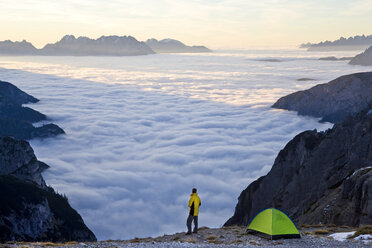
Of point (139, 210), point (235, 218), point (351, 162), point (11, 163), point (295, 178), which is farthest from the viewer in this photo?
point (139, 210)

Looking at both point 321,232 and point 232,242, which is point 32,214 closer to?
point 232,242

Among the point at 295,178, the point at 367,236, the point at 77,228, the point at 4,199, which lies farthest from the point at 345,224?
the point at 77,228

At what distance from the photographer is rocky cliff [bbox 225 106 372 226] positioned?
103ft

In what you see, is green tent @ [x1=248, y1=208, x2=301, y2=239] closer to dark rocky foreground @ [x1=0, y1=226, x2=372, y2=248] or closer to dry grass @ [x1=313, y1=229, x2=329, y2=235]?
dark rocky foreground @ [x1=0, y1=226, x2=372, y2=248]

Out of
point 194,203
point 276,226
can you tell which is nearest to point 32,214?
point 194,203

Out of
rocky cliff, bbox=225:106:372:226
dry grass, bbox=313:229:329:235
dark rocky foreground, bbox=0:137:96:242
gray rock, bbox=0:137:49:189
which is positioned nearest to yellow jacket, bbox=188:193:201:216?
dry grass, bbox=313:229:329:235

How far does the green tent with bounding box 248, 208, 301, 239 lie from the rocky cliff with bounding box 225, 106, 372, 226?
30.2ft

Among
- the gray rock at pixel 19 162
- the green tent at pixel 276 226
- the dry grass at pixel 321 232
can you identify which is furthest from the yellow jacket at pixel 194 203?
the gray rock at pixel 19 162

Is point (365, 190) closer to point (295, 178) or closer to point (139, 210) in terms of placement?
point (295, 178)

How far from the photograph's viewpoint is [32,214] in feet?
318

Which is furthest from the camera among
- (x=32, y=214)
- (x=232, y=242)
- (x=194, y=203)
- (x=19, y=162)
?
(x=19, y=162)

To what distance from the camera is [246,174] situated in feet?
645

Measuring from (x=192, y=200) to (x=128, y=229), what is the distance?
129497 millimetres

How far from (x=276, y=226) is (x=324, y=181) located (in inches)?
1154
